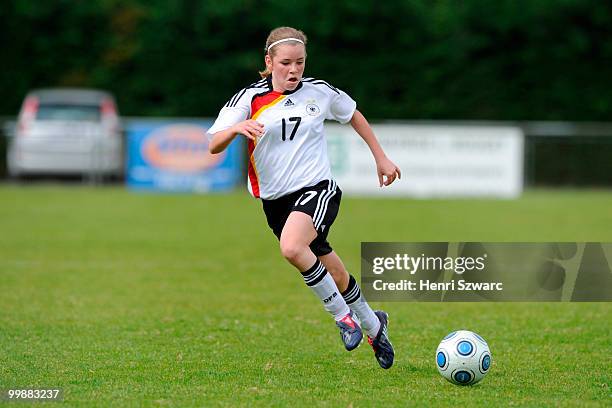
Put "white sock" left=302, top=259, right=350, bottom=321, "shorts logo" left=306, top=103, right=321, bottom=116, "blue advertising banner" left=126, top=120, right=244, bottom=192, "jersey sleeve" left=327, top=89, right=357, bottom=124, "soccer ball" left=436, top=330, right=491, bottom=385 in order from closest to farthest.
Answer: "soccer ball" left=436, top=330, right=491, bottom=385 → "white sock" left=302, top=259, right=350, bottom=321 → "shorts logo" left=306, top=103, right=321, bottom=116 → "jersey sleeve" left=327, top=89, right=357, bottom=124 → "blue advertising banner" left=126, top=120, right=244, bottom=192

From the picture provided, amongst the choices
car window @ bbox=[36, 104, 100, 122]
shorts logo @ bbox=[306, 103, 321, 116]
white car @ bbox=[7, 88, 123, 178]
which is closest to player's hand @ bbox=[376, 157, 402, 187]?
shorts logo @ bbox=[306, 103, 321, 116]

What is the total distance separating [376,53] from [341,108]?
22.1 m

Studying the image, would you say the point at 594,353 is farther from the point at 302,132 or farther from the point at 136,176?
the point at 136,176

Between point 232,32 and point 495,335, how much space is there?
2126 centimetres

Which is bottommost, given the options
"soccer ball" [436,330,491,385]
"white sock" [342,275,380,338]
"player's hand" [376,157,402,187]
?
"soccer ball" [436,330,491,385]

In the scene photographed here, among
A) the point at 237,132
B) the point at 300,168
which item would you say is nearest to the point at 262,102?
the point at 300,168

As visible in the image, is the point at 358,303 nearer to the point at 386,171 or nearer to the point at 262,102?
the point at 386,171

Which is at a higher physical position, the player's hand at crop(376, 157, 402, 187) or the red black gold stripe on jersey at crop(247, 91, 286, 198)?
the red black gold stripe on jersey at crop(247, 91, 286, 198)

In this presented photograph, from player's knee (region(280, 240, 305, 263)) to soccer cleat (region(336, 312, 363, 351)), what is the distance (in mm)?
493

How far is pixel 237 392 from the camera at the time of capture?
6.13m

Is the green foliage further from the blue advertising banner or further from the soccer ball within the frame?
the soccer ball

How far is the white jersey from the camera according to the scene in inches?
269

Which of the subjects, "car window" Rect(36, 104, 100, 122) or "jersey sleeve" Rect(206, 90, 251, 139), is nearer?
"jersey sleeve" Rect(206, 90, 251, 139)

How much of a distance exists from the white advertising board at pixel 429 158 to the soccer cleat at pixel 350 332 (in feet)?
52.0
